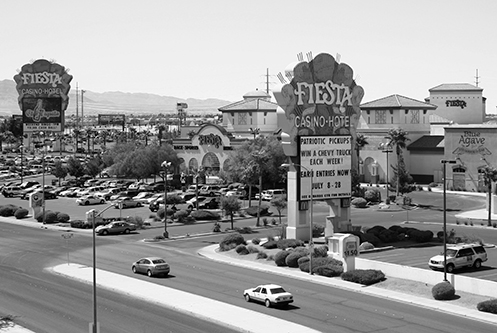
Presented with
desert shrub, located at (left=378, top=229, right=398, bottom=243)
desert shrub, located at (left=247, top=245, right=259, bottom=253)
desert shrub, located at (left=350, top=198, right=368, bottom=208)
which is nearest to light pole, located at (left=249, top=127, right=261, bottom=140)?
desert shrub, located at (left=350, top=198, right=368, bottom=208)

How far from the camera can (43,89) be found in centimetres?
11675

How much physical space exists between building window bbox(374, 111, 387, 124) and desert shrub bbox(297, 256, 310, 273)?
231 feet

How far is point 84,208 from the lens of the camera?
9562 centimetres

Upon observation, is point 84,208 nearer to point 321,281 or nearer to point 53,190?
point 53,190

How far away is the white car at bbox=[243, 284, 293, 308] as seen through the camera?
41281 mm

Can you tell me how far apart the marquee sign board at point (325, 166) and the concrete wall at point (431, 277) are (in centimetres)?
1180

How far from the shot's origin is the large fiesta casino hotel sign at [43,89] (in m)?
116

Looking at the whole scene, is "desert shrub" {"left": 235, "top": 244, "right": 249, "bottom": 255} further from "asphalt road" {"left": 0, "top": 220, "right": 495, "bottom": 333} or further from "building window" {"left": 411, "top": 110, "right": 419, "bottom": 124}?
A: "building window" {"left": 411, "top": 110, "right": 419, "bottom": 124}

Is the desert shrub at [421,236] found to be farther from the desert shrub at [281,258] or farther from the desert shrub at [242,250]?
the desert shrub at [242,250]

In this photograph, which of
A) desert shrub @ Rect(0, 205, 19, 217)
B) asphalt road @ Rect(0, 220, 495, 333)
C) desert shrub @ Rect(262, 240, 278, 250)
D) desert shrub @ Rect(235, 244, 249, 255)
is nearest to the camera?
asphalt road @ Rect(0, 220, 495, 333)

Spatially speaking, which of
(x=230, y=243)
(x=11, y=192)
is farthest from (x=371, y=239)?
(x=11, y=192)

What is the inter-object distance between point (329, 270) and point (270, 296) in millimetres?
10528

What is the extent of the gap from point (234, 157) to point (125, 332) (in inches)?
2745

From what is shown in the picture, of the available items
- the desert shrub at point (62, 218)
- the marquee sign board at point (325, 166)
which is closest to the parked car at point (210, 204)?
the desert shrub at point (62, 218)
